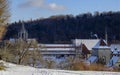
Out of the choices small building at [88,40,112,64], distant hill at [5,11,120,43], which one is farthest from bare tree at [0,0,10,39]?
distant hill at [5,11,120,43]

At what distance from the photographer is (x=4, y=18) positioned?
1578 cm

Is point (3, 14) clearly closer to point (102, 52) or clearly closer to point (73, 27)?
point (102, 52)

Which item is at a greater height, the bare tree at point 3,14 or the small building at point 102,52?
the bare tree at point 3,14

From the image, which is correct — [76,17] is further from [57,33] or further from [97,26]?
[97,26]

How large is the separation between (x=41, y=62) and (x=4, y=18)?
72.7 feet

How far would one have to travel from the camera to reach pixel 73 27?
524ft

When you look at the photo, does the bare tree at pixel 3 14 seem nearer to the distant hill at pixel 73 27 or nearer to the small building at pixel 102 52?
Answer: the small building at pixel 102 52

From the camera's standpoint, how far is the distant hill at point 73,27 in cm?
14750

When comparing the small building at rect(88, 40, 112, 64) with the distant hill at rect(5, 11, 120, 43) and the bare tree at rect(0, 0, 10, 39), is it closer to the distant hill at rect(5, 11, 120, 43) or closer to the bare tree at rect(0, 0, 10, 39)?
the distant hill at rect(5, 11, 120, 43)

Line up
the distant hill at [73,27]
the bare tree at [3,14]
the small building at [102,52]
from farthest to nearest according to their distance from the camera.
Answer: the distant hill at [73,27] < the small building at [102,52] < the bare tree at [3,14]

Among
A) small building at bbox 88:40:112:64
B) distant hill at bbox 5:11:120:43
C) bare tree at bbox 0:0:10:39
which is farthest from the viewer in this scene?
distant hill at bbox 5:11:120:43

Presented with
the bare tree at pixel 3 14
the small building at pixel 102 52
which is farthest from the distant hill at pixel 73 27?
the bare tree at pixel 3 14

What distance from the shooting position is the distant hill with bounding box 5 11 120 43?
148 meters

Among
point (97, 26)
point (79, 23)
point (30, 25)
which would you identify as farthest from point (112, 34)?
point (30, 25)
